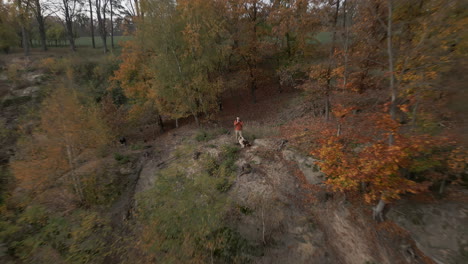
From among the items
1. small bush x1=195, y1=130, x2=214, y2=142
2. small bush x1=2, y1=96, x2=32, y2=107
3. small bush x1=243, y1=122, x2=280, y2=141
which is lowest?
small bush x1=195, y1=130, x2=214, y2=142

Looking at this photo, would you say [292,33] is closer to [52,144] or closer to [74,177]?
[52,144]

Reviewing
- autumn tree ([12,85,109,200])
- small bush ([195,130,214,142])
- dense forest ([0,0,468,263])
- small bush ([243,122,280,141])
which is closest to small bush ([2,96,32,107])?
dense forest ([0,0,468,263])

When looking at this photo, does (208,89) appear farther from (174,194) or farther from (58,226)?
(58,226)

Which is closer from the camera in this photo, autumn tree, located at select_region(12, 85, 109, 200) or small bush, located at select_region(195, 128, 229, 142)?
autumn tree, located at select_region(12, 85, 109, 200)

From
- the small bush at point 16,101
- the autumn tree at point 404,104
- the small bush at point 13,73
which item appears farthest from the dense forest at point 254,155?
the small bush at point 13,73

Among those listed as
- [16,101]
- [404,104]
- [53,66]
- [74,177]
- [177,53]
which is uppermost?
[177,53]

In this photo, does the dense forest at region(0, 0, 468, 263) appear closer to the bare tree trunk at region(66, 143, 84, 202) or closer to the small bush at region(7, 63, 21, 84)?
the bare tree trunk at region(66, 143, 84, 202)

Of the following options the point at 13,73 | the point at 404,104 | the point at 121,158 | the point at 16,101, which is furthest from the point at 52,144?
the point at 13,73

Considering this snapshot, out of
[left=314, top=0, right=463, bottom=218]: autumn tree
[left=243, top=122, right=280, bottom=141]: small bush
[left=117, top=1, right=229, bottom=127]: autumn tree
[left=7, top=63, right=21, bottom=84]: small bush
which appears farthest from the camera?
[left=7, top=63, right=21, bottom=84]: small bush
